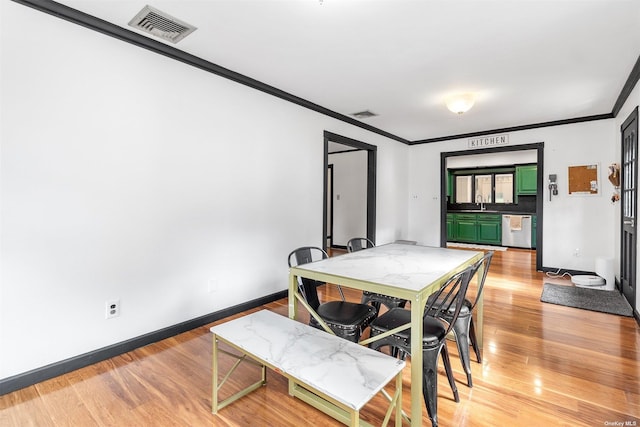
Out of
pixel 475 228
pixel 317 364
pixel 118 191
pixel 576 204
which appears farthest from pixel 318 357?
pixel 475 228

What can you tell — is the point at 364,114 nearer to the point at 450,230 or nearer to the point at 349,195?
the point at 349,195

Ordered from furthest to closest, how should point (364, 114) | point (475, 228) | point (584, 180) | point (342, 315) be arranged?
point (475, 228) < point (584, 180) < point (364, 114) < point (342, 315)

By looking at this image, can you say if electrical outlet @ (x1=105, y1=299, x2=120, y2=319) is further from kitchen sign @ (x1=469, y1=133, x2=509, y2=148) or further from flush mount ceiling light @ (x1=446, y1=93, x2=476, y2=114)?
kitchen sign @ (x1=469, y1=133, x2=509, y2=148)

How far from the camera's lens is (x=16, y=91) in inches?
75.7

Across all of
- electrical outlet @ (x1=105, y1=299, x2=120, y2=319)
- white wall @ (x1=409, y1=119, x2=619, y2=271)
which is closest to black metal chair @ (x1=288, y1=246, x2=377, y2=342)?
electrical outlet @ (x1=105, y1=299, x2=120, y2=319)

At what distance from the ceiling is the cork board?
1.06 metres

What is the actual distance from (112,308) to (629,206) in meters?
5.35

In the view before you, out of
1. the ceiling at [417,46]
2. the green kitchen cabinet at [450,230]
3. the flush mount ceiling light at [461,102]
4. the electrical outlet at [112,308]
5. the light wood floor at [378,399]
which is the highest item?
the ceiling at [417,46]

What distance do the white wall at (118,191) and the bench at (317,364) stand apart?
1.14 m

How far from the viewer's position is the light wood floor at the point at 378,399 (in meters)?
1.70

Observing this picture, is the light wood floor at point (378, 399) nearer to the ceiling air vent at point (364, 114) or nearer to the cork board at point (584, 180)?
the cork board at point (584, 180)

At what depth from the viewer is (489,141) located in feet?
18.4

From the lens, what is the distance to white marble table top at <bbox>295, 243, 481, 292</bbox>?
1.73m

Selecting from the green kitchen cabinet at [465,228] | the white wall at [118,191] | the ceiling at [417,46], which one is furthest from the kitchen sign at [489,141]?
the white wall at [118,191]
